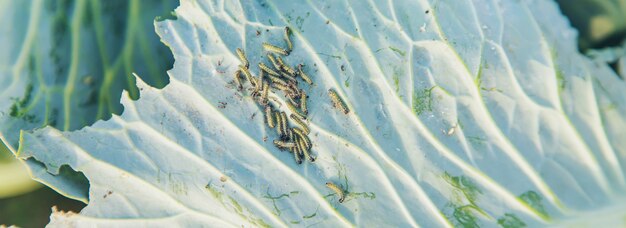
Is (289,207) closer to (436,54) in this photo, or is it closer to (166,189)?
(166,189)

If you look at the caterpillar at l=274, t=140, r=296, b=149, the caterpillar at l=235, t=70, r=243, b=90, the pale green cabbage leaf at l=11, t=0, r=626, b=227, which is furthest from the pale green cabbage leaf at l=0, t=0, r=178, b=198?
the caterpillar at l=274, t=140, r=296, b=149

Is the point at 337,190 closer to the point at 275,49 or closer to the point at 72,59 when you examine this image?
the point at 275,49

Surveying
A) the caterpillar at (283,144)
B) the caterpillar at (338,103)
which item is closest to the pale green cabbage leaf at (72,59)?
the caterpillar at (283,144)

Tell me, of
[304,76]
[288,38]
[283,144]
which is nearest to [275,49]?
[288,38]

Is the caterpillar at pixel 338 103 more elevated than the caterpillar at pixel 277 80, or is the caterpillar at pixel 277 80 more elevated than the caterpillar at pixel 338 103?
the caterpillar at pixel 277 80

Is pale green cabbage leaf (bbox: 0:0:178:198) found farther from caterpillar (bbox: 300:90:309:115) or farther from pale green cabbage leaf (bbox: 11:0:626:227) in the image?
caterpillar (bbox: 300:90:309:115)

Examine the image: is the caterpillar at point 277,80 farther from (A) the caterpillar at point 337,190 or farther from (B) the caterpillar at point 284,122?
(A) the caterpillar at point 337,190
